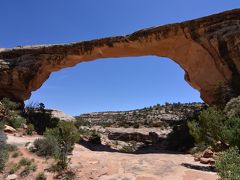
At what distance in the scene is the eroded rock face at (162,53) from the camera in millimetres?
19172

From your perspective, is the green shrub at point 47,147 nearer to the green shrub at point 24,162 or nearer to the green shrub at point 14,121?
the green shrub at point 24,162

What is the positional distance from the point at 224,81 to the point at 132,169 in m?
10.1

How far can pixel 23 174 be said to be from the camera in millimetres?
11391

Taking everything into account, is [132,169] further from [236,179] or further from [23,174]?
[236,179]

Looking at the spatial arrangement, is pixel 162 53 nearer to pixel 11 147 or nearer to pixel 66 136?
pixel 66 136

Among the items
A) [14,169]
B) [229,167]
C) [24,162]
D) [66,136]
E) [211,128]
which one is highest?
[211,128]

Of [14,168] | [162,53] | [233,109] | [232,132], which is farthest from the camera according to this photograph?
[162,53]

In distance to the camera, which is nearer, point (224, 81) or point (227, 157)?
point (227, 157)

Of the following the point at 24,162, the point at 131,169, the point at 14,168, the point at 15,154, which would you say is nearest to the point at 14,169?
the point at 14,168

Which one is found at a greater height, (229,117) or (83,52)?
(83,52)

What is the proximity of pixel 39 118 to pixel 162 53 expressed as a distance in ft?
32.7

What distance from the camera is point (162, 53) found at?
22578 millimetres

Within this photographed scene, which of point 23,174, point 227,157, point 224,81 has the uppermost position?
point 224,81

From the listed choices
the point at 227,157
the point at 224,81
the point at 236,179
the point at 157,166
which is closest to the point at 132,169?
the point at 157,166
